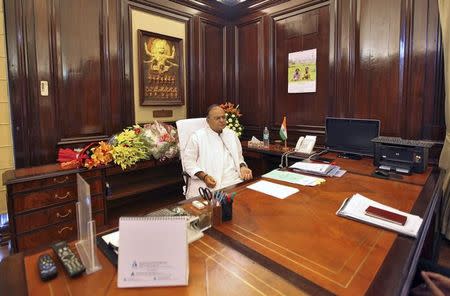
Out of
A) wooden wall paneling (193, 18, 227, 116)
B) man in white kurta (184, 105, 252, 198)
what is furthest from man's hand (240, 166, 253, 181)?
wooden wall paneling (193, 18, 227, 116)

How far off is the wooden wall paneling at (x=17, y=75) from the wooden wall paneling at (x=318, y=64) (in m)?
2.77

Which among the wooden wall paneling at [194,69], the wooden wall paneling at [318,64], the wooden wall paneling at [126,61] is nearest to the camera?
the wooden wall paneling at [126,61]

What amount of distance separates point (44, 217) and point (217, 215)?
5.89 feet

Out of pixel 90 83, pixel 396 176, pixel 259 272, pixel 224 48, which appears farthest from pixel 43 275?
pixel 224 48

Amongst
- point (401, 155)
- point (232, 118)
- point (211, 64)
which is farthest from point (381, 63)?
point (211, 64)

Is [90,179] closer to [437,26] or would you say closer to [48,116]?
[48,116]

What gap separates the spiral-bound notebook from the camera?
848 millimetres

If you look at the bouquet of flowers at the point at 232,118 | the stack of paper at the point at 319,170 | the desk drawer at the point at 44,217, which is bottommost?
the desk drawer at the point at 44,217

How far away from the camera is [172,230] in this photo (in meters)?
0.85

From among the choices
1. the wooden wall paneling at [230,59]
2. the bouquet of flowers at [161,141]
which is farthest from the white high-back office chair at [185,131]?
the wooden wall paneling at [230,59]

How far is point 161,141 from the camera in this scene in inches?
115

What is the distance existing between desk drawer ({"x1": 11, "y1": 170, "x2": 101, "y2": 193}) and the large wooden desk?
1427 mm

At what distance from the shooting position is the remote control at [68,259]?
0.90 meters

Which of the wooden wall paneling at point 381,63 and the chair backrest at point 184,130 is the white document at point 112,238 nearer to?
the chair backrest at point 184,130
